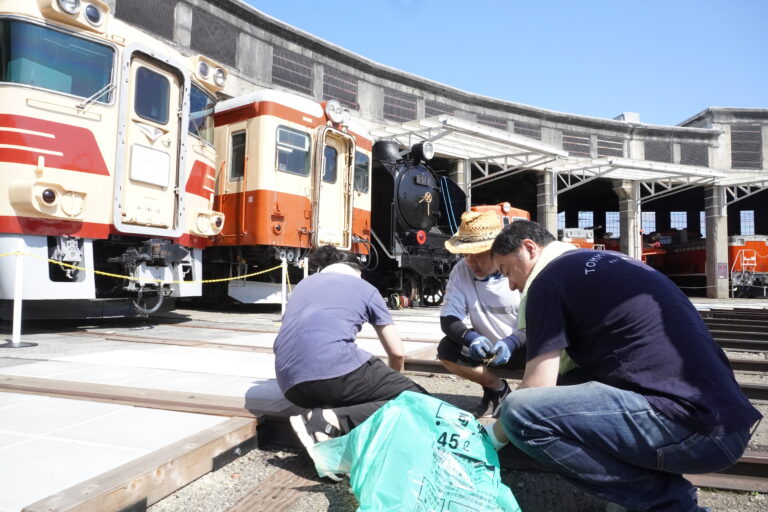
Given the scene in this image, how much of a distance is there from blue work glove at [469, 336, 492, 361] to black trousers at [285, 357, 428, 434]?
49 centimetres

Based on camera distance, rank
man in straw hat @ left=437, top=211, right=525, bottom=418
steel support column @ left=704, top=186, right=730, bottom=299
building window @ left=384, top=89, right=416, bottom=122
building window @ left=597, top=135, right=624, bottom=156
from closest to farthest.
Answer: man in straw hat @ left=437, top=211, right=525, bottom=418
building window @ left=384, top=89, right=416, bottom=122
steel support column @ left=704, top=186, right=730, bottom=299
building window @ left=597, top=135, right=624, bottom=156

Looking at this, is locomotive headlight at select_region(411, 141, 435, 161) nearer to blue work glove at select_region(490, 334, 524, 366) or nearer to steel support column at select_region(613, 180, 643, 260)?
blue work glove at select_region(490, 334, 524, 366)

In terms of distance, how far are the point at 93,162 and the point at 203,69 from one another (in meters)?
2.36

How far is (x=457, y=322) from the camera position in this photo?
10.8 feet

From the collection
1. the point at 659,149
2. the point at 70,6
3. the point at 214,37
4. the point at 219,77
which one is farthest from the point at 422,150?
the point at 659,149

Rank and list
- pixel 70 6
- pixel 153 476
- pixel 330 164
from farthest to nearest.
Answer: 1. pixel 330 164
2. pixel 70 6
3. pixel 153 476

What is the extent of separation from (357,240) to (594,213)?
2808 centimetres

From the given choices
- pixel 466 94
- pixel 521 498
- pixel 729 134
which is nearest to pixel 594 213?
pixel 729 134

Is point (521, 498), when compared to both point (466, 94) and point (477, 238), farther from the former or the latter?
point (466, 94)

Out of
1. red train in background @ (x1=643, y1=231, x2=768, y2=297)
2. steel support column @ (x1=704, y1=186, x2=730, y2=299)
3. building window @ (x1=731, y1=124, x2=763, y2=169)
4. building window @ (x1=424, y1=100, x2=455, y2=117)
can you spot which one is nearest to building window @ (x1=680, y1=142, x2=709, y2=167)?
building window @ (x1=731, y1=124, x2=763, y2=169)

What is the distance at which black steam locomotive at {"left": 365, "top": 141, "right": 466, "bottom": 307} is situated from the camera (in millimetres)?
11008

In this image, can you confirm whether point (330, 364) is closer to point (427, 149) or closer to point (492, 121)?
point (427, 149)

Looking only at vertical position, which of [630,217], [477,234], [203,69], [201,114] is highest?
[203,69]

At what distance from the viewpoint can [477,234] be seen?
3338mm
